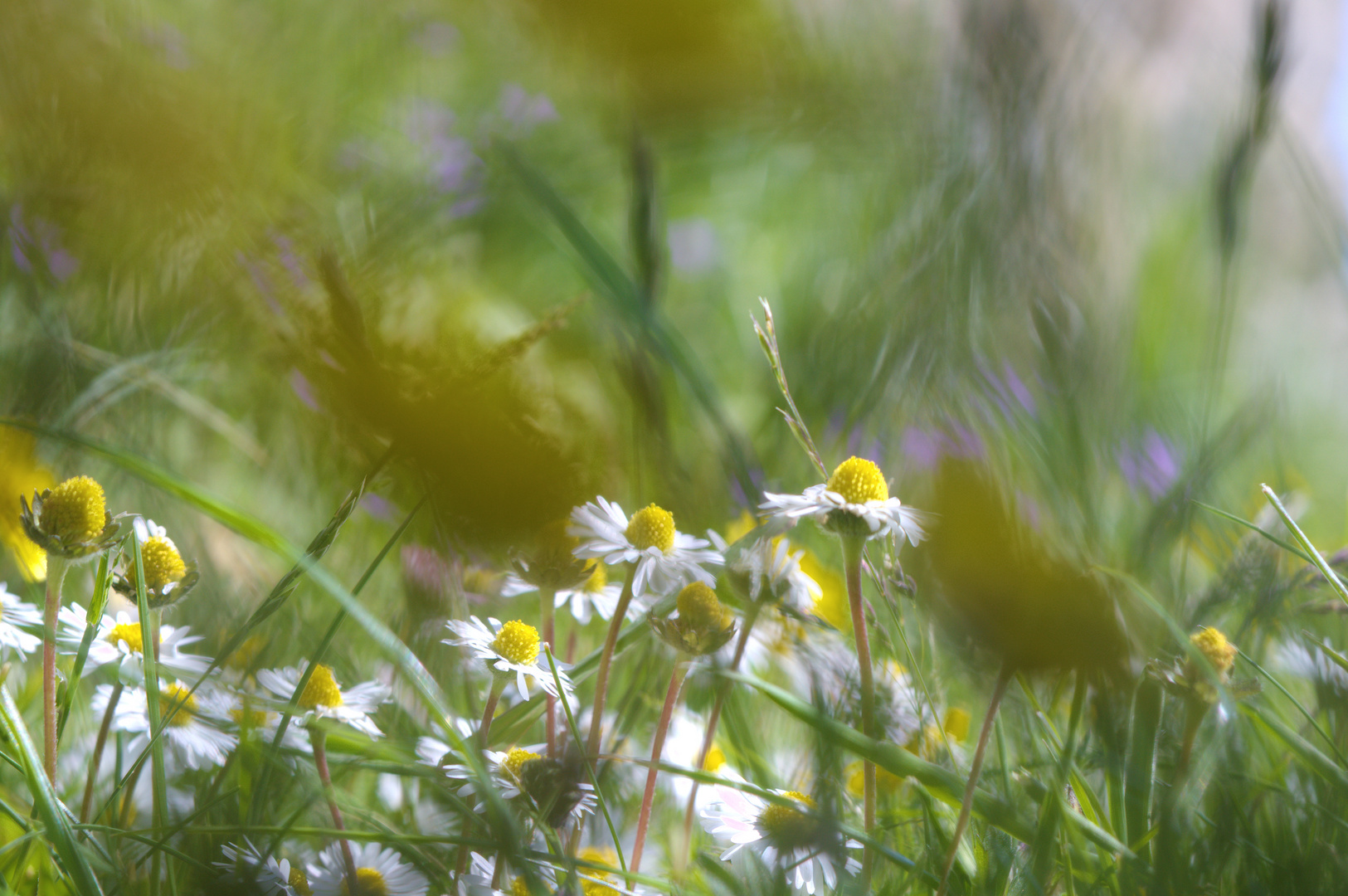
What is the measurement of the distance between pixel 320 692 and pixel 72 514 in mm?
99

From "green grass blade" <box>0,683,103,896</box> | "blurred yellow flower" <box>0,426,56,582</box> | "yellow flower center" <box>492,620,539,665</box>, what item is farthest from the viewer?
"blurred yellow flower" <box>0,426,56,582</box>

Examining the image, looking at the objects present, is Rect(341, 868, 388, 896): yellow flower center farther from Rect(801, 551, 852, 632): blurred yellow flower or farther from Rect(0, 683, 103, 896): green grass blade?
Rect(801, 551, 852, 632): blurred yellow flower

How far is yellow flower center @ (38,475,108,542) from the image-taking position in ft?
0.90

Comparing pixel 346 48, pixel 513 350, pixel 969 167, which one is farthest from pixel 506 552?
pixel 346 48

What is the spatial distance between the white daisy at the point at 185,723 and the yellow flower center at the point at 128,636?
0.02 m

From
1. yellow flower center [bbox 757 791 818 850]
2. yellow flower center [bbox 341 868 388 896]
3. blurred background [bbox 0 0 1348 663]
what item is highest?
blurred background [bbox 0 0 1348 663]

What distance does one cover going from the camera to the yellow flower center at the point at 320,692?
0.30 metres

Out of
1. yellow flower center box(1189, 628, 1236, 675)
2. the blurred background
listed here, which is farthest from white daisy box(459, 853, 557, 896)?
yellow flower center box(1189, 628, 1236, 675)

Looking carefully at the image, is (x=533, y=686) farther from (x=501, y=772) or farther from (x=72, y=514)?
(x=72, y=514)

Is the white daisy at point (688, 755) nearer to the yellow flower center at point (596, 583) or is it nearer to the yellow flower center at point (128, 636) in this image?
the yellow flower center at point (596, 583)

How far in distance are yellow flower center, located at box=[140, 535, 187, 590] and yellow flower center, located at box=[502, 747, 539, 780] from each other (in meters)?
0.13

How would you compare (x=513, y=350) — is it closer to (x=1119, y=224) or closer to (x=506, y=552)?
(x=506, y=552)

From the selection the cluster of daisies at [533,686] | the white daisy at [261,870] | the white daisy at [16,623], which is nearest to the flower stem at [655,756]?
the cluster of daisies at [533,686]

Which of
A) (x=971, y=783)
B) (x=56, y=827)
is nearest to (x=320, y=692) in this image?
(x=56, y=827)
